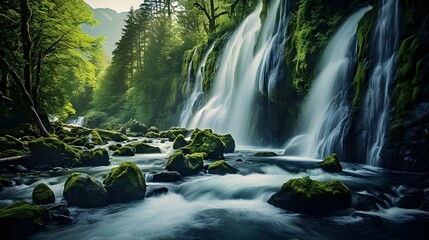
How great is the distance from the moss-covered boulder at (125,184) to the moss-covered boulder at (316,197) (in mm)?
3507

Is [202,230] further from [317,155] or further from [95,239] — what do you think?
[317,155]

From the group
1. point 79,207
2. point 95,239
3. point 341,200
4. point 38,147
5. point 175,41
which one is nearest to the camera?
point 95,239

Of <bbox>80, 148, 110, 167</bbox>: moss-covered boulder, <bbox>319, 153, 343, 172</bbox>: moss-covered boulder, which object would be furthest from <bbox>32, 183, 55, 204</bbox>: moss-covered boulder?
<bbox>319, 153, 343, 172</bbox>: moss-covered boulder

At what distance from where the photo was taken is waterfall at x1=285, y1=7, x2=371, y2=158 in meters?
11.5

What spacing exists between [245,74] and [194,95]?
1149 centimetres

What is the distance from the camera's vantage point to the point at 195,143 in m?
13.4

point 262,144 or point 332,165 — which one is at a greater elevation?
point 262,144

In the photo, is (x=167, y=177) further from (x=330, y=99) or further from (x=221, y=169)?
(x=330, y=99)

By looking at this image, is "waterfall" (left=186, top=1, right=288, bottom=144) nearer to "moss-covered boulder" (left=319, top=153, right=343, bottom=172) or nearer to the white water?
the white water

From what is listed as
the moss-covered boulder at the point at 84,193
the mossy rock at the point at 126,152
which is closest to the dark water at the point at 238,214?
the moss-covered boulder at the point at 84,193

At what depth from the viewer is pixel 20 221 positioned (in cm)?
501

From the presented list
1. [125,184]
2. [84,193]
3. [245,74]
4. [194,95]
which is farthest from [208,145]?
[194,95]

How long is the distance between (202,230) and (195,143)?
7.95 m

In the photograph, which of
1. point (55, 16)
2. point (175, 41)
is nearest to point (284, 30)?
point (55, 16)
